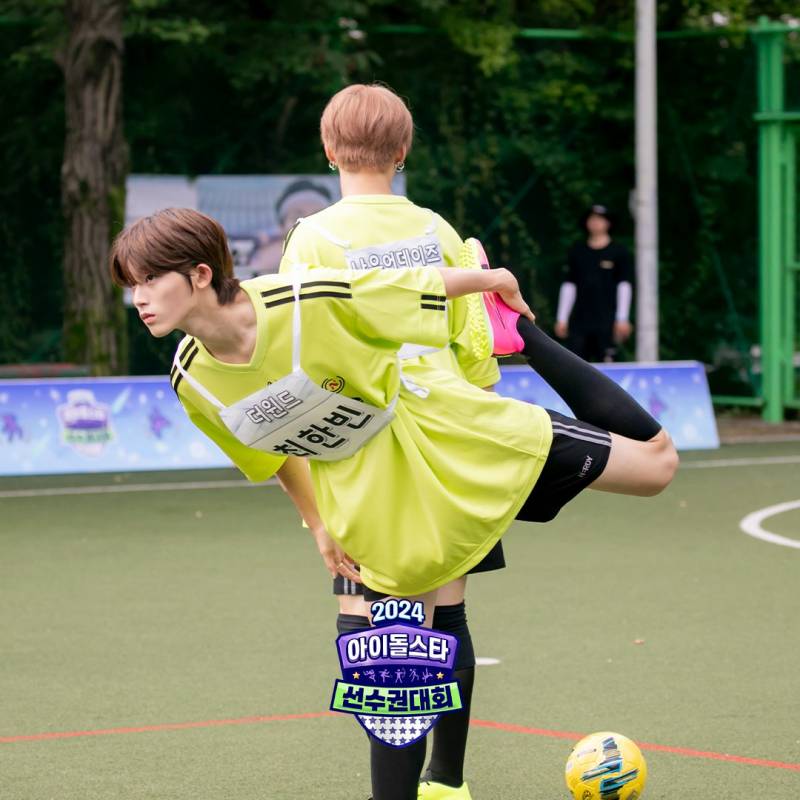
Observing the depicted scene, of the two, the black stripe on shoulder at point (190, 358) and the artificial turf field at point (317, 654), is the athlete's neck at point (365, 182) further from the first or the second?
the artificial turf field at point (317, 654)

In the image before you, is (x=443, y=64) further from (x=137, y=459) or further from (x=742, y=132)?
(x=137, y=459)

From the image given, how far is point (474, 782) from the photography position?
496cm

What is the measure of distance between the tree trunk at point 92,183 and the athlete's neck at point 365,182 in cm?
957

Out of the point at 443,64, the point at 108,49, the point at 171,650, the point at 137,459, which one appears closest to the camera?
the point at 171,650

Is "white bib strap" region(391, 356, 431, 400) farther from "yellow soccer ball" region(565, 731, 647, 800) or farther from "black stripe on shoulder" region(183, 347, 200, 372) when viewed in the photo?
"yellow soccer ball" region(565, 731, 647, 800)

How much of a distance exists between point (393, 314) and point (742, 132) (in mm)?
12428

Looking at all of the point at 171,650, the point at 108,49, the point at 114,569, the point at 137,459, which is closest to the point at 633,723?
the point at 171,650

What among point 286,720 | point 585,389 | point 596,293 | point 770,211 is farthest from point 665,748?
point 770,211

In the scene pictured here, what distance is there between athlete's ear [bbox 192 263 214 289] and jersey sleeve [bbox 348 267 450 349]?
11.1 inches

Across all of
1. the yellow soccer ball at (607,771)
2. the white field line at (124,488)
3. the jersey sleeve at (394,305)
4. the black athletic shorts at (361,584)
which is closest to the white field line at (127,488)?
the white field line at (124,488)

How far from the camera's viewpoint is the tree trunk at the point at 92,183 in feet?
44.2

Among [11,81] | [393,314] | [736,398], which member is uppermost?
[11,81]

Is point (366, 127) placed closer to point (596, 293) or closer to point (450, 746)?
point (450, 746)

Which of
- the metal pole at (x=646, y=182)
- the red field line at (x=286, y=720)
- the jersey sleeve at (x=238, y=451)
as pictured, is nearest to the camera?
the jersey sleeve at (x=238, y=451)
